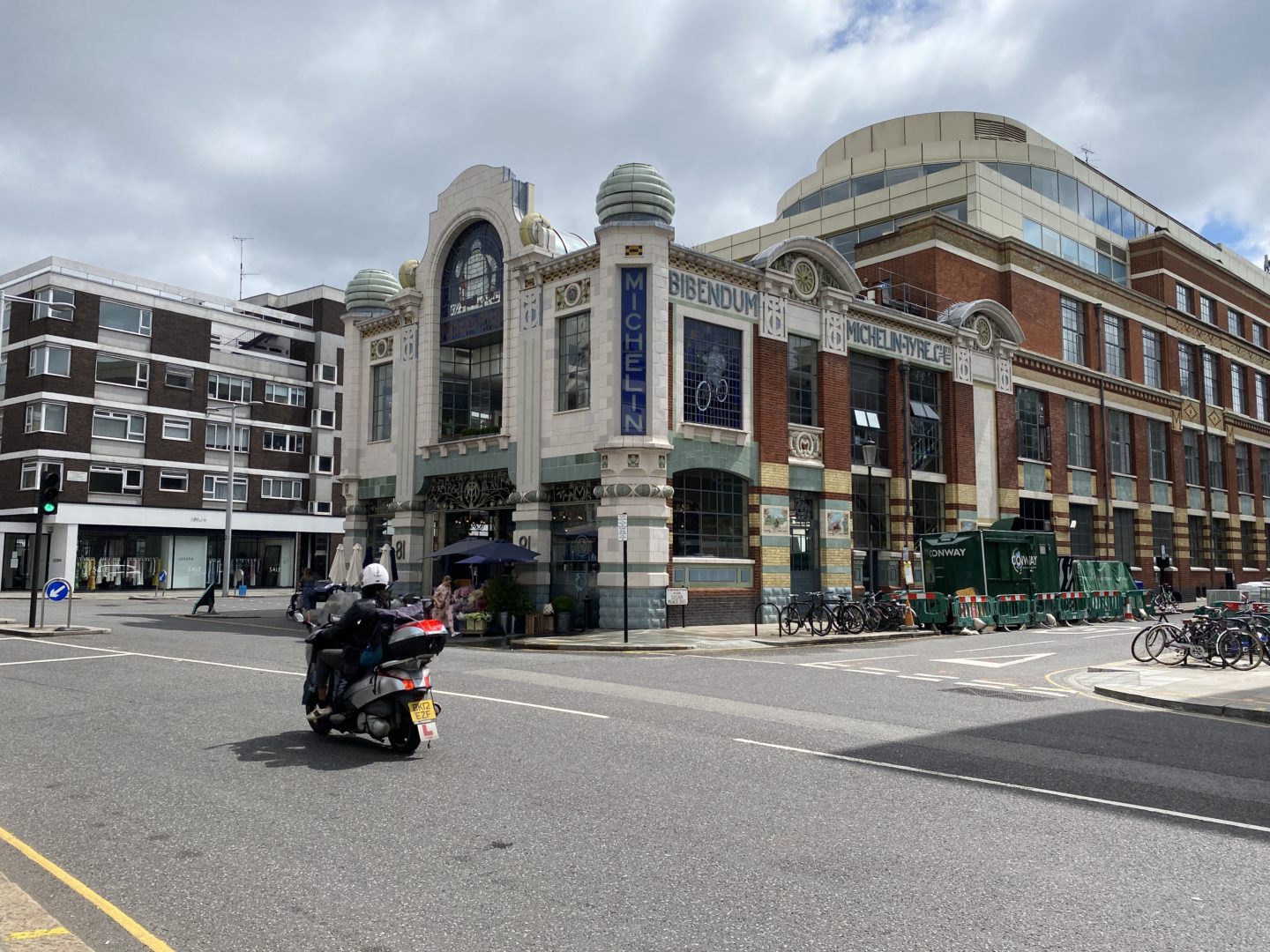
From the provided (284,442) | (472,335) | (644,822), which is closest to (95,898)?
(644,822)

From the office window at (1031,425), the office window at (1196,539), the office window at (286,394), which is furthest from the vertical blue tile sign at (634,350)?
the office window at (286,394)

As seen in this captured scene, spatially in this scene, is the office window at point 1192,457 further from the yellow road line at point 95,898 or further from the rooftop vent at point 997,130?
the yellow road line at point 95,898

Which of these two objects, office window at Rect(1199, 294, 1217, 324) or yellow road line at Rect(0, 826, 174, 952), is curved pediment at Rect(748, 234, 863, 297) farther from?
office window at Rect(1199, 294, 1217, 324)

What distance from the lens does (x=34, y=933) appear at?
4258mm

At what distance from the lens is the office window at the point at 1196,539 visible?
4759 cm

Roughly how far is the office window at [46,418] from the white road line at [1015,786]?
4777 centimetres

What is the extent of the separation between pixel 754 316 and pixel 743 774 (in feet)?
73.7

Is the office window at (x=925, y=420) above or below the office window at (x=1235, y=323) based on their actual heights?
below

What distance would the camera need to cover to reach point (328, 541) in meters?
60.7

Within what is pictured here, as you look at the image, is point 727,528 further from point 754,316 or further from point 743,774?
point 743,774

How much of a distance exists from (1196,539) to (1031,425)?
52.7 feet

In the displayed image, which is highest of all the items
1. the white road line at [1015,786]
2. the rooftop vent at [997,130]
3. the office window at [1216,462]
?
the rooftop vent at [997,130]

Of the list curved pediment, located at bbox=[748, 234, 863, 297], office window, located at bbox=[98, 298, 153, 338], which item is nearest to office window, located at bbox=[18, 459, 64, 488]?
office window, located at bbox=[98, 298, 153, 338]

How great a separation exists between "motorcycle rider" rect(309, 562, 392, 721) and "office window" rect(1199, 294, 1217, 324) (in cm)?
5369
